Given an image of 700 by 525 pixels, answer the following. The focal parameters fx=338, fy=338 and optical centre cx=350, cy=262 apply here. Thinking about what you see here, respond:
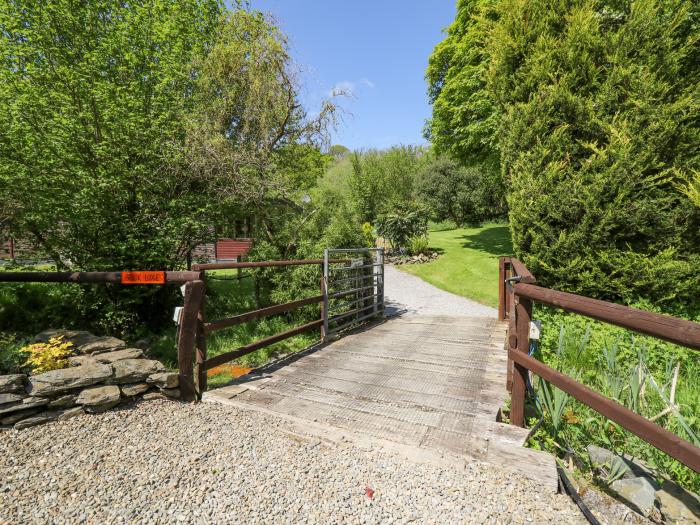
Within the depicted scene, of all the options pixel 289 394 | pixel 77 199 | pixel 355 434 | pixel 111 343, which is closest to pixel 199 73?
pixel 77 199

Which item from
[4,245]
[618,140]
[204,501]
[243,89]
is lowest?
[204,501]

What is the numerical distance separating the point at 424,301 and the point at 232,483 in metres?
7.10

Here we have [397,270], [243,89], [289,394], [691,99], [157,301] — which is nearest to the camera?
[289,394]

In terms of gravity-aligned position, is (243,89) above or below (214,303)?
above

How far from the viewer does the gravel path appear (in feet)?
24.5

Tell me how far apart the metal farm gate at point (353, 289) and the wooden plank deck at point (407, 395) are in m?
0.74

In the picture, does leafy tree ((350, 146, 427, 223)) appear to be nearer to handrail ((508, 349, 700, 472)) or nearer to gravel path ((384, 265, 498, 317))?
gravel path ((384, 265, 498, 317))

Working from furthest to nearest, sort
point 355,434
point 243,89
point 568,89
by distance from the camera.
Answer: point 243,89, point 568,89, point 355,434

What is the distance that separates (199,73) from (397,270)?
907cm

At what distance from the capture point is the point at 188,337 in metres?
2.96

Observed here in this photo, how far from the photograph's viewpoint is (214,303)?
23.3ft

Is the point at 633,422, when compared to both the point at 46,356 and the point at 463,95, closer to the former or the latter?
the point at 46,356

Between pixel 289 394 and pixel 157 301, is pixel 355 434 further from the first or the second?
pixel 157 301

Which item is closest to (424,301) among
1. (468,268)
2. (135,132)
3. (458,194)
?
(468,268)
